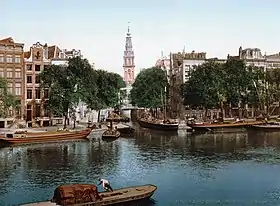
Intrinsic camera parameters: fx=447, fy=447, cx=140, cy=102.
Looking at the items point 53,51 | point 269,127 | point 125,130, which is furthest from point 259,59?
point 53,51

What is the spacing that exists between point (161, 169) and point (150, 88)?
70.2 meters

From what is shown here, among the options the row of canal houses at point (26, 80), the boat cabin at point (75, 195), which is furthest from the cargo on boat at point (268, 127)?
the boat cabin at point (75, 195)

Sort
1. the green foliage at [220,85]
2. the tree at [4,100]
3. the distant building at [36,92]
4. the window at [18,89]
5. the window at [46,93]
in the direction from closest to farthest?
the tree at [4,100] < the window at [18,89] < the distant building at [36,92] < the window at [46,93] < the green foliage at [220,85]

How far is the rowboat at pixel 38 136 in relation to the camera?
66.6 meters

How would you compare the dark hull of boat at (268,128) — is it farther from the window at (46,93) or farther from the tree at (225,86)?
the window at (46,93)

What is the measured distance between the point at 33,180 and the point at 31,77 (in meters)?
48.8

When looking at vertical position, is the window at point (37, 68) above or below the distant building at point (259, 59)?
below

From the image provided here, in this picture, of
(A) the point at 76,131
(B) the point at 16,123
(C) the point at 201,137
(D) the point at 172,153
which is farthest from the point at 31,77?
(D) the point at 172,153

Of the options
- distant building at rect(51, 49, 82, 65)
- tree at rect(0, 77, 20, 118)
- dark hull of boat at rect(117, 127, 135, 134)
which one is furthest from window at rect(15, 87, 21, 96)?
dark hull of boat at rect(117, 127, 135, 134)

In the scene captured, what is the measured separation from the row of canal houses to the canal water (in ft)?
65.8

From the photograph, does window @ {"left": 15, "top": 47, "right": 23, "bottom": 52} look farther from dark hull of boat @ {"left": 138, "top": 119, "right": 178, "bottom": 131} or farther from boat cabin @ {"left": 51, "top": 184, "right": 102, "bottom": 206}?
boat cabin @ {"left": 51, "top": 184, "right": 102, "bottom": 206}

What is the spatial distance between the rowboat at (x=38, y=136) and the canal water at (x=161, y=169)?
250 cm

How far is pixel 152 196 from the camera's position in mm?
36000

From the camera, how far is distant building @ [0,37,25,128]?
83.6 metres
